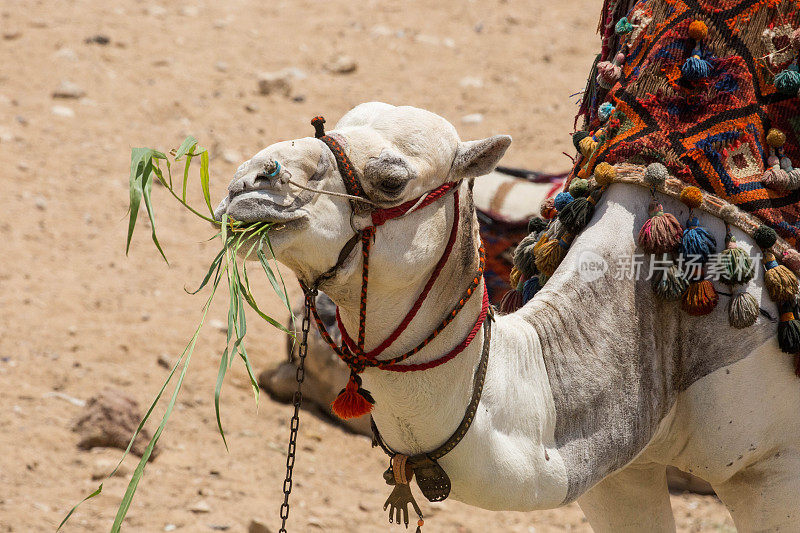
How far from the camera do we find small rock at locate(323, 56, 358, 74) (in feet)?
36.2

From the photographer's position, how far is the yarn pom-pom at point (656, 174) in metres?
3.15

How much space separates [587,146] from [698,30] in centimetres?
55

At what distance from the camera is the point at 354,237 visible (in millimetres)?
2619

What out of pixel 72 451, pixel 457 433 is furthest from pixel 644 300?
pixel 72 451

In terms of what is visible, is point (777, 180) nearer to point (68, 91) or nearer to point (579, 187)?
point (579, 187)

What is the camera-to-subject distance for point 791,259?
3.21 m

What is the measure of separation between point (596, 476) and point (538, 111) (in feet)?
25.6

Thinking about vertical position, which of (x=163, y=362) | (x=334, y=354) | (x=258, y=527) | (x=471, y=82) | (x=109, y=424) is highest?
(x=471, y=82)

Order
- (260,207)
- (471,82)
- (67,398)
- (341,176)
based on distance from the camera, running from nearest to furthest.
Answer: (260,207), (341,176), (67,398), (471,82)

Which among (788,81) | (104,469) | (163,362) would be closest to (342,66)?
(163,362)

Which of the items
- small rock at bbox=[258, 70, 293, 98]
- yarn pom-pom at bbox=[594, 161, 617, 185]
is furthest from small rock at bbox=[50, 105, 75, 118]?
yarn pom-pom at bbox=[594, 161, 617, 185]

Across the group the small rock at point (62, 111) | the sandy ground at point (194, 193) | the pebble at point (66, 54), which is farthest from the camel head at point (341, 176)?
the pebble at point (66, 54)

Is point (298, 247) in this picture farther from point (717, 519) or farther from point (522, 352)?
point (717, 519)

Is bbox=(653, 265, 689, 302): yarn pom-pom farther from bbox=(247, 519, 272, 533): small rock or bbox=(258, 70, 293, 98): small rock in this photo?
bbox=(258, 70, 293, 98): small rock
